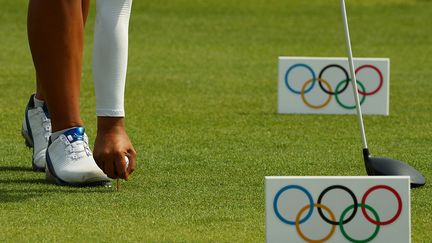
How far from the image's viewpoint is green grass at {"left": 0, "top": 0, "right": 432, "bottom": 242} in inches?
165

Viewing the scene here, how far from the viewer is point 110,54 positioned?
476cm

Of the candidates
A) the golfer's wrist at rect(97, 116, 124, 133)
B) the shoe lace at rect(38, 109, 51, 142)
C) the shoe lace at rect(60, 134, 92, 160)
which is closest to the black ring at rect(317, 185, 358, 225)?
the golfer's wrist at rect(97, 116, 124, 133)

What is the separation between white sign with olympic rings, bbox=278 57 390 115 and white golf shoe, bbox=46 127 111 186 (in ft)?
9.21

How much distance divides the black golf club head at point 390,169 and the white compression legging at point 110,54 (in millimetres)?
888

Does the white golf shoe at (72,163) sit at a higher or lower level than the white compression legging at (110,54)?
lower

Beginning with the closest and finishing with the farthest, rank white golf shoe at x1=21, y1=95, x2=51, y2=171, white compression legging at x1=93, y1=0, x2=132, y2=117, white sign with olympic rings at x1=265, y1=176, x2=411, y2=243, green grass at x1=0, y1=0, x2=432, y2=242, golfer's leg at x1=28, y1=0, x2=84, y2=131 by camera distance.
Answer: white sign with olympic rings at x1=265, y1=176, x2=411, y2=243
green grass at x1=0, y1=0, x2=432, y2=242
white compression legging at x1=93, y1=0, x2=132, y2=117
golfer's leg at x1=28, y1=0, x2=84, y2=131
white golf shoe at x1=21, y1=95, x2=51, y2=171

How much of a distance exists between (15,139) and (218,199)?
1.93 meters

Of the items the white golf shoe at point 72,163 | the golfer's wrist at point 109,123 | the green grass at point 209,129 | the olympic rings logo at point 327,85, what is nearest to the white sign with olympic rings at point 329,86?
the olympic rings logo at point 327,85

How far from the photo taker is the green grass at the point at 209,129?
4.20m

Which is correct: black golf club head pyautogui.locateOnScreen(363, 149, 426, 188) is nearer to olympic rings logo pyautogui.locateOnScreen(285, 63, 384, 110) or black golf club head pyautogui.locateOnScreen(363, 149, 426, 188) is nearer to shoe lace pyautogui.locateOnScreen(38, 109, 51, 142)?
shoe lace pyautogui.locateOnScreen(38, 109, 51, 142)

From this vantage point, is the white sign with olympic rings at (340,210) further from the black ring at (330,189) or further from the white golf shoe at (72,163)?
the white golf shoe at (72,163)

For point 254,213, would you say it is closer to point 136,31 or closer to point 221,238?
point 221,238

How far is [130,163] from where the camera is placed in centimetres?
467

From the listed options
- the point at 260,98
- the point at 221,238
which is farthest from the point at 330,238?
the point at 260,98
